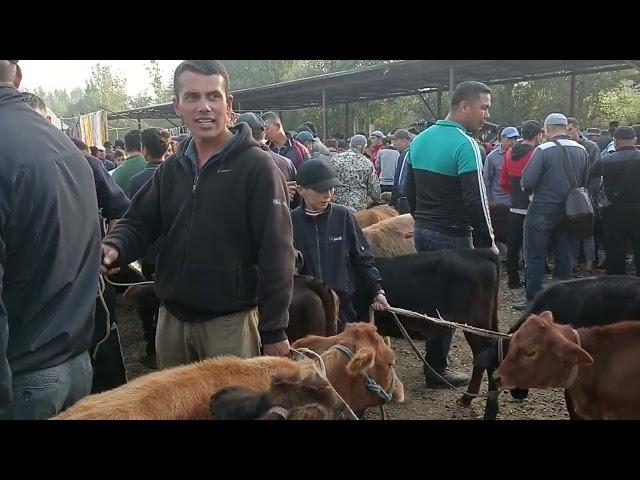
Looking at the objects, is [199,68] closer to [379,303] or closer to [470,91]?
[379,303]

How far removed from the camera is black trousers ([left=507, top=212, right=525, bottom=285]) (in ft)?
28.7

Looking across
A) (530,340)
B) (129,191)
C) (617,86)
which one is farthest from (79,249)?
(617,86)

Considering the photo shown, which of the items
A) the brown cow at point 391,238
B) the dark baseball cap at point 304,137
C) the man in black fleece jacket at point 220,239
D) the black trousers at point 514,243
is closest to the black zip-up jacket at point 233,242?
the man in black fleece jacket at point 220,239

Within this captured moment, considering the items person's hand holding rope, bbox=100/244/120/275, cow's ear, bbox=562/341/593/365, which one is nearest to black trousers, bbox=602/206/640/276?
cow's ear, bbox=562/341/593/365

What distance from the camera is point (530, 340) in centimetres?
356

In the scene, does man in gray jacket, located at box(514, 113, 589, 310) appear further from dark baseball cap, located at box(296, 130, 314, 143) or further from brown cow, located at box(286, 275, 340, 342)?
dark baseball cap, located at box(296, 130, 314, 143)

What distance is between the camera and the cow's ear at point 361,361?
9.71ft

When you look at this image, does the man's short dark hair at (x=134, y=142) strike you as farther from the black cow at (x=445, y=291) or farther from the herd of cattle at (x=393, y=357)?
the black cow at (x=445, y=291)

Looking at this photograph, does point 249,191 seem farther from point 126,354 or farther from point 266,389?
point 126,354

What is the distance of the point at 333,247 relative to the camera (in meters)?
4.48

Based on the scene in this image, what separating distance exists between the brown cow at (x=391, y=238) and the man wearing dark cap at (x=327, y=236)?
180 cm

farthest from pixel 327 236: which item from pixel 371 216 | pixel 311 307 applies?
pixel 371 216

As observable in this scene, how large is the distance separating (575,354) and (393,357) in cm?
103

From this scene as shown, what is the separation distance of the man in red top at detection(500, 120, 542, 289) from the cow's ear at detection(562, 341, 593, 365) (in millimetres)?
5413
